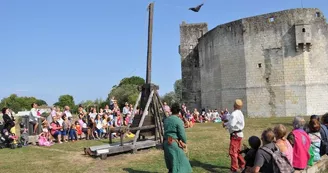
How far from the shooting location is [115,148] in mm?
9984

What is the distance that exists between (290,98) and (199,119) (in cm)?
881

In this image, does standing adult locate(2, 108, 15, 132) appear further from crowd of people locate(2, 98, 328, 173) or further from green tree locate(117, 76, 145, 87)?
green tree locate(117, 76, 145, 87)

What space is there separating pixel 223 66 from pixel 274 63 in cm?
527

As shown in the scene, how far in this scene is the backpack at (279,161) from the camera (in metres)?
5.41

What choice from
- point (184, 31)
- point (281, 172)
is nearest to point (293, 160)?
point (281, 172)

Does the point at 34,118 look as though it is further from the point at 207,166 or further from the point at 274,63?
the point at 274,63

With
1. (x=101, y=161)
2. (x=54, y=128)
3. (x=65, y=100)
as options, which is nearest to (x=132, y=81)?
(x=65, y=100)

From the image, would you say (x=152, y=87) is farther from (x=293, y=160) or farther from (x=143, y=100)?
(x=293, y=160)

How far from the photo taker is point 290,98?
2938cm

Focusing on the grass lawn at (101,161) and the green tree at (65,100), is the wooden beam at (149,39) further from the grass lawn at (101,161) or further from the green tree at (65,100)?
the green tree at (65,100)

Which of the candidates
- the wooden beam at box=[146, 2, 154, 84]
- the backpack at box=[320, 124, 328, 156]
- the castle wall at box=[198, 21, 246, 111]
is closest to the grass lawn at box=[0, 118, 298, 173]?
the backpack at box=[320, 124, 328, 156]

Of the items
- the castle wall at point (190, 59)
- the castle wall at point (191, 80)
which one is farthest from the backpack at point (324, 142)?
the castle wall at point (190, 59)

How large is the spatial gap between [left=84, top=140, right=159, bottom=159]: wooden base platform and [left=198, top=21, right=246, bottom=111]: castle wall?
2213cm

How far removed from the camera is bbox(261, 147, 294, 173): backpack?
17.7 feet
